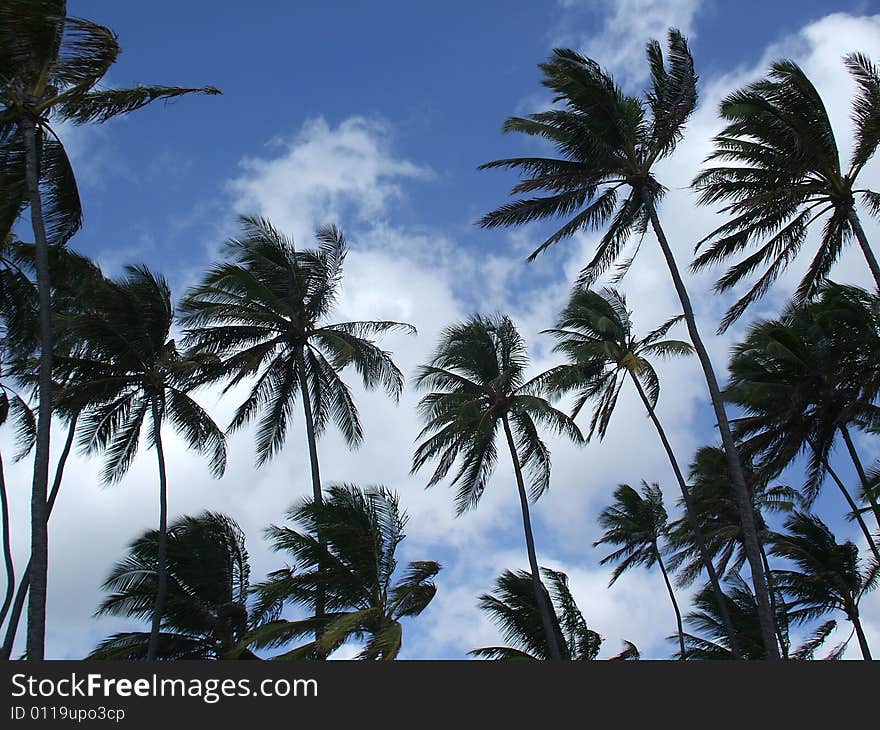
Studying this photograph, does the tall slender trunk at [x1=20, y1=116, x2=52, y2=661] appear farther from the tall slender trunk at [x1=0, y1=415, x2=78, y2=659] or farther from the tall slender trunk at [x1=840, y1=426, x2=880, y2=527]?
the tall slender trunk at [x1=840, y1=426, x2=880, y2=527]

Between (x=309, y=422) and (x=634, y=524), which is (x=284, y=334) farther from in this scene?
(x=634, y=524)

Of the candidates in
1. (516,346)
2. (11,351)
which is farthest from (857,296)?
(11,351)

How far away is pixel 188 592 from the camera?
19.8 metres

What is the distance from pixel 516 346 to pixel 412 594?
10.4 meters

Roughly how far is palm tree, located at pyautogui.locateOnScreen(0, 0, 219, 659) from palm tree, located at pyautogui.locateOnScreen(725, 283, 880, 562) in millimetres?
15016

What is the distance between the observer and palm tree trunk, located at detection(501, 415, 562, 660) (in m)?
19.3

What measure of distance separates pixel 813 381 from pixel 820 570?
712 cm

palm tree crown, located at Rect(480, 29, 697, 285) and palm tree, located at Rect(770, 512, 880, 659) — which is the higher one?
palm tree crown, located at Rect(480, 29, 697, 285)

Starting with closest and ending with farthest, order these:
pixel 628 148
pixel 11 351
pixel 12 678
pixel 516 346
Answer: pixel 12 678 < pixel 628 148 < pixel 11 351 < pixel 516 346

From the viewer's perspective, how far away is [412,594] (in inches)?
600

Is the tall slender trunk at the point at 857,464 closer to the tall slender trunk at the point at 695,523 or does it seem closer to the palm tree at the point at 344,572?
the tall slender trunk at the point at 695,523

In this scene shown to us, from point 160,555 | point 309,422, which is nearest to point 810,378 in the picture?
point 309,422

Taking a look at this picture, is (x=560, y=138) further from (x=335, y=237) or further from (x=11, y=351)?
(x=11, y=351)

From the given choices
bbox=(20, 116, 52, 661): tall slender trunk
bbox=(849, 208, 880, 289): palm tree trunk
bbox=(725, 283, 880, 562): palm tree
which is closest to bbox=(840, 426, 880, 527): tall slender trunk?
bbox=(725, 283, 880, 562): palm tree
